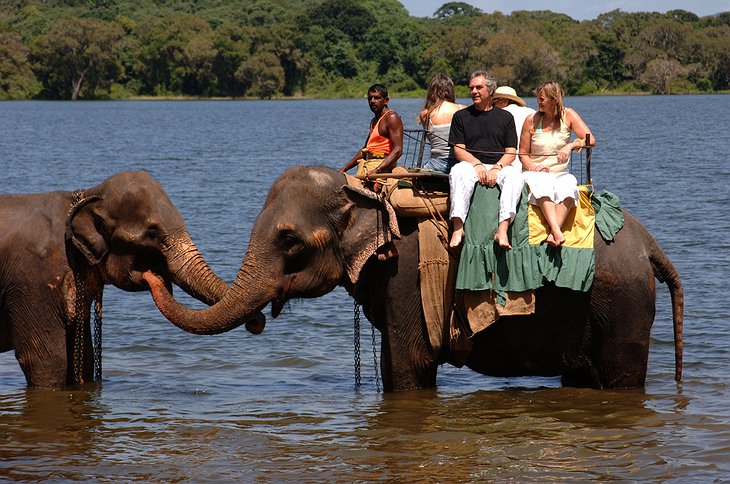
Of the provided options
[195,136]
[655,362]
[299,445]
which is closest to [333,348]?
[655,362]

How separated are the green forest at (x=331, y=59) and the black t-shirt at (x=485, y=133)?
399 ft

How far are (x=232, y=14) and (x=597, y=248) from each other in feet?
581

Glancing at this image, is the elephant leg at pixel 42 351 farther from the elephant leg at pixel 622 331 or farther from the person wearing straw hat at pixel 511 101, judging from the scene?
the person wearing straw hat at pixel 511 101

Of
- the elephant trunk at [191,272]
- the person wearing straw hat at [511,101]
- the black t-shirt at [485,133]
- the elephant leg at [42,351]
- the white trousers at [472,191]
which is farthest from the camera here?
the person wearing straw hat at [511,101]

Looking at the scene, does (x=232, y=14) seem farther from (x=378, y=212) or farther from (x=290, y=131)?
(x=378, y=212)

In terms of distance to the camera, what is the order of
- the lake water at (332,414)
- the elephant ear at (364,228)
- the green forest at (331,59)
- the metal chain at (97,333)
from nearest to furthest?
the lake water at (332,414)
the elephant ear at (364,228)
the metal chain at (97,333)
the green forest at (331,59)

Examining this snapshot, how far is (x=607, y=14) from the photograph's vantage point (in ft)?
555

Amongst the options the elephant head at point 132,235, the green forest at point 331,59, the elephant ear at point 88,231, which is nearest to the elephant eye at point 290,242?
the elephant head at point 132,235

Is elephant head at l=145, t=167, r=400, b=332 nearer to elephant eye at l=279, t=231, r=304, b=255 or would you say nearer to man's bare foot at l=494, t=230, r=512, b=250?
elephant eye at l=279, t=231, r=304, b=255

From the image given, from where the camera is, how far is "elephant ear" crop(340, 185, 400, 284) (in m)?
8.87

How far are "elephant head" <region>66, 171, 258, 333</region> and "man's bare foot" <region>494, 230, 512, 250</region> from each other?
2.09m

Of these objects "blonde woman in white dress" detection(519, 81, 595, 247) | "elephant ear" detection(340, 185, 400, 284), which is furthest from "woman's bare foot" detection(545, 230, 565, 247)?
"elephant ear" detection(340, 185, 400, 284)

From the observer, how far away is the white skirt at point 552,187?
8984 millimetres

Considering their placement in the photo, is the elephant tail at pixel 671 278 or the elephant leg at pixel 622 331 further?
the elephant tail at pixel 671 278
